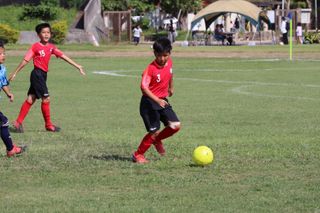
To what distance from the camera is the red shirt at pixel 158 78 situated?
36.1 ft

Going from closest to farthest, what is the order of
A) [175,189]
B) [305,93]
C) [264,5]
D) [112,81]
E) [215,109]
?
[175,189], [215,109], [305,93], [112,81], [264,5]

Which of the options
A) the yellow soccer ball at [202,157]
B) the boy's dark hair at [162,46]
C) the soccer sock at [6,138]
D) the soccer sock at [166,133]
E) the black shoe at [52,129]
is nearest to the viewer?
the yellow soccer ball at [202,157]

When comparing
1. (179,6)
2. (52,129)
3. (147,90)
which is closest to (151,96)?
(147,90)

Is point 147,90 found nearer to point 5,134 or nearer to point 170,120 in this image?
point 170,120

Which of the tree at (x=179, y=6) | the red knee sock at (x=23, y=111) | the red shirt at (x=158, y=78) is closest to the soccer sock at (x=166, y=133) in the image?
the red shirt at (x=158, y=78)

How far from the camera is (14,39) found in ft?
177

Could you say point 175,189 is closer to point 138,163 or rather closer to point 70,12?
point 138,163

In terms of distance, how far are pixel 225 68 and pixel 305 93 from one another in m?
11.3

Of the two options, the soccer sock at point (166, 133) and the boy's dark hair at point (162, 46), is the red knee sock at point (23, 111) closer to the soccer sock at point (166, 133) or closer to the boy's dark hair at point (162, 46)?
the soccer sock at point (166, 133)

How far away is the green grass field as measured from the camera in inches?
343

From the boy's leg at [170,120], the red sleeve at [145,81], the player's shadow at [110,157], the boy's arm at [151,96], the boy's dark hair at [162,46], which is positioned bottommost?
the player's shadow at [110,157]

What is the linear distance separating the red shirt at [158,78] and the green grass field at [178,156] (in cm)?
90

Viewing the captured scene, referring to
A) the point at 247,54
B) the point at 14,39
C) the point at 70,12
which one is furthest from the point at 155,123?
the point at 70,12

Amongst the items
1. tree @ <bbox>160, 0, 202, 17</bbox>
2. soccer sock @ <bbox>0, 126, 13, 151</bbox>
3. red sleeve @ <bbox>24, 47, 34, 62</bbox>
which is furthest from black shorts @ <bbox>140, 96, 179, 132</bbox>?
tree @ <bbox>160, 0, 202, 17</bbox>
